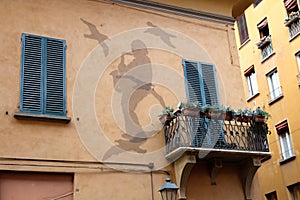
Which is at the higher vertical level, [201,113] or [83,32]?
[83,32]

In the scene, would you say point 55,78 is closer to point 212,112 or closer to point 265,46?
point 212,112

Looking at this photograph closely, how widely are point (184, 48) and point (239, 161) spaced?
3.23m

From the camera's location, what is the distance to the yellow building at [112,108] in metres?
9.87

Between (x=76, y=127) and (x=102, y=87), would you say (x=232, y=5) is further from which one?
(x=76, y=127)

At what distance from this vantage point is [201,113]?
10938 mm

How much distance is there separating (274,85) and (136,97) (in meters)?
9.68

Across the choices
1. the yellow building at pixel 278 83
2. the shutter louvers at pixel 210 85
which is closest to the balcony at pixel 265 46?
the yellow building at pixel 278 83

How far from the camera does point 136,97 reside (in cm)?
1130

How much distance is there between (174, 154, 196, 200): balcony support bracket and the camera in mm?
10422

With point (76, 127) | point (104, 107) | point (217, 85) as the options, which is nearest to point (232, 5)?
point (217, 85)

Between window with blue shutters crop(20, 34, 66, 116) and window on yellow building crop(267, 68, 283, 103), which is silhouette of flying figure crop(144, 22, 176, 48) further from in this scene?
window on yellow building crop(267, 68, 283, 103)

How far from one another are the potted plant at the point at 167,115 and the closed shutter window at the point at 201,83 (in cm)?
103

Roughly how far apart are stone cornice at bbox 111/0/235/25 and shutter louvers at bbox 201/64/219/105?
5.10 feet

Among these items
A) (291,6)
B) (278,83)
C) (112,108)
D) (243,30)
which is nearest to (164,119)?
(112,108)
